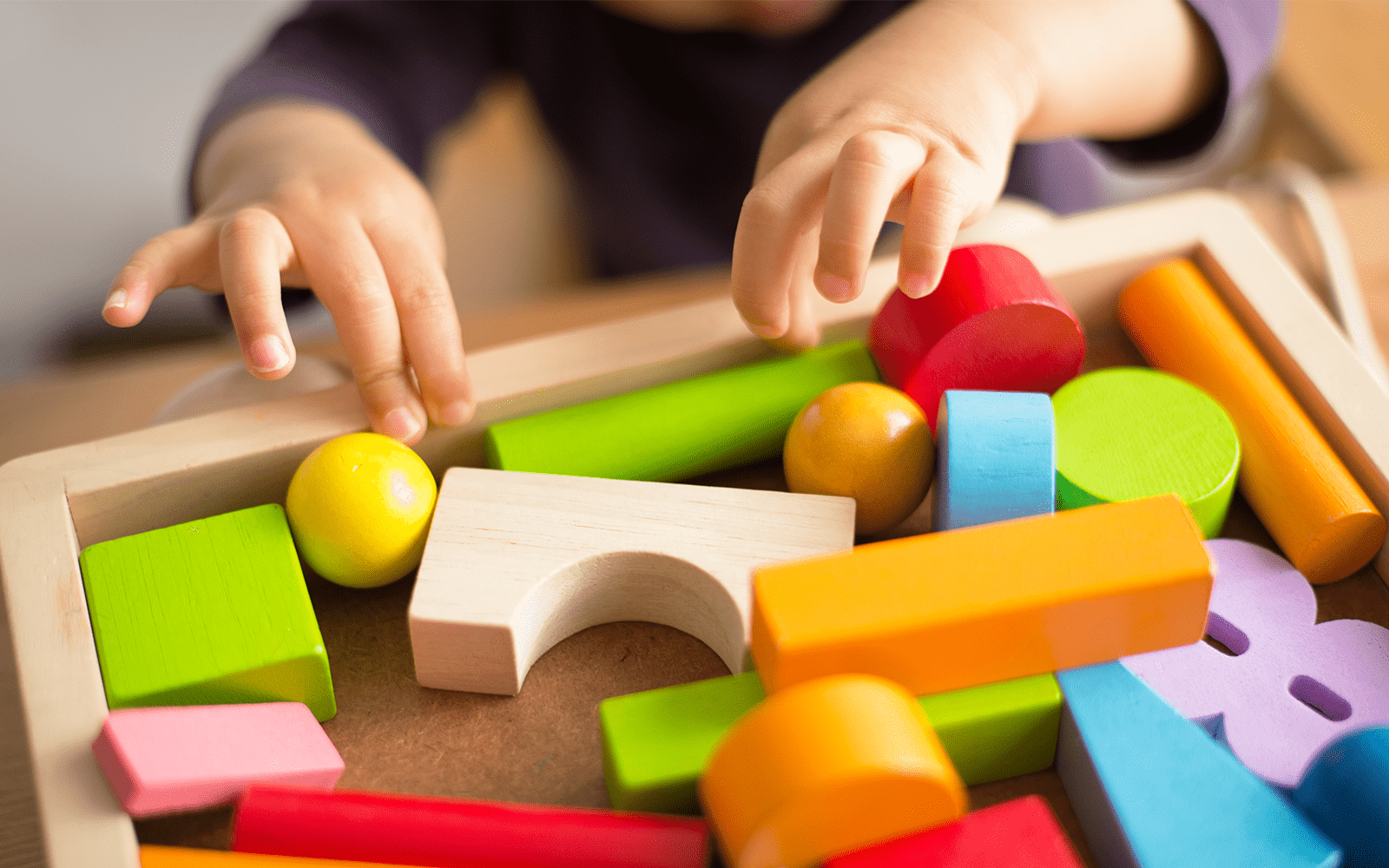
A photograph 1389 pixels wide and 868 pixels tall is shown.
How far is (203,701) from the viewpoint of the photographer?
0.37m

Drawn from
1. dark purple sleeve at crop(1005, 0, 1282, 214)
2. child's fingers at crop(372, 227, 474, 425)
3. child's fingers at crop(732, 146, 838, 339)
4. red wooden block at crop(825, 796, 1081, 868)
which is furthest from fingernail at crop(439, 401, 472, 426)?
dark purple sleeve at crop(1005, 0, 1282, 214)

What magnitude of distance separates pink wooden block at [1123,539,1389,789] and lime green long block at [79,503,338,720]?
314 mm

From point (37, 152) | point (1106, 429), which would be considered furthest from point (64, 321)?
point (1106, 429)

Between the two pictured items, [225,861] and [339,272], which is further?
[339,272]

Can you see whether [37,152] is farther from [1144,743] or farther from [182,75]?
[1144,743]

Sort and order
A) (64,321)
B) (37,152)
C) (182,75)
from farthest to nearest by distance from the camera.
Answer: (182,75) → (37,152) → (64,321)

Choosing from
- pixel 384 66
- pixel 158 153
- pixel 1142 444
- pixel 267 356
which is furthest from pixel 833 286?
pixel 158 153

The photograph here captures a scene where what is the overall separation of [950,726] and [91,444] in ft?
1.21

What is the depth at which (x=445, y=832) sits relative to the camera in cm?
33

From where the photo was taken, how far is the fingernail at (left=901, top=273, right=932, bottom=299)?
422 millimetres

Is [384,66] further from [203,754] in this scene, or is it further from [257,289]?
[203,754]

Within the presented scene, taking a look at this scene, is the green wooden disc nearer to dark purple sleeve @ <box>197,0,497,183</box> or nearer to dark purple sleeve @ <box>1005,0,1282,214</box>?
dark purple sleeve @ <box>1005,0,1282,214</box>

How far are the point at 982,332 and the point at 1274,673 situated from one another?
0.57 ft

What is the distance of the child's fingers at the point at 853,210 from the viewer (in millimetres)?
421
